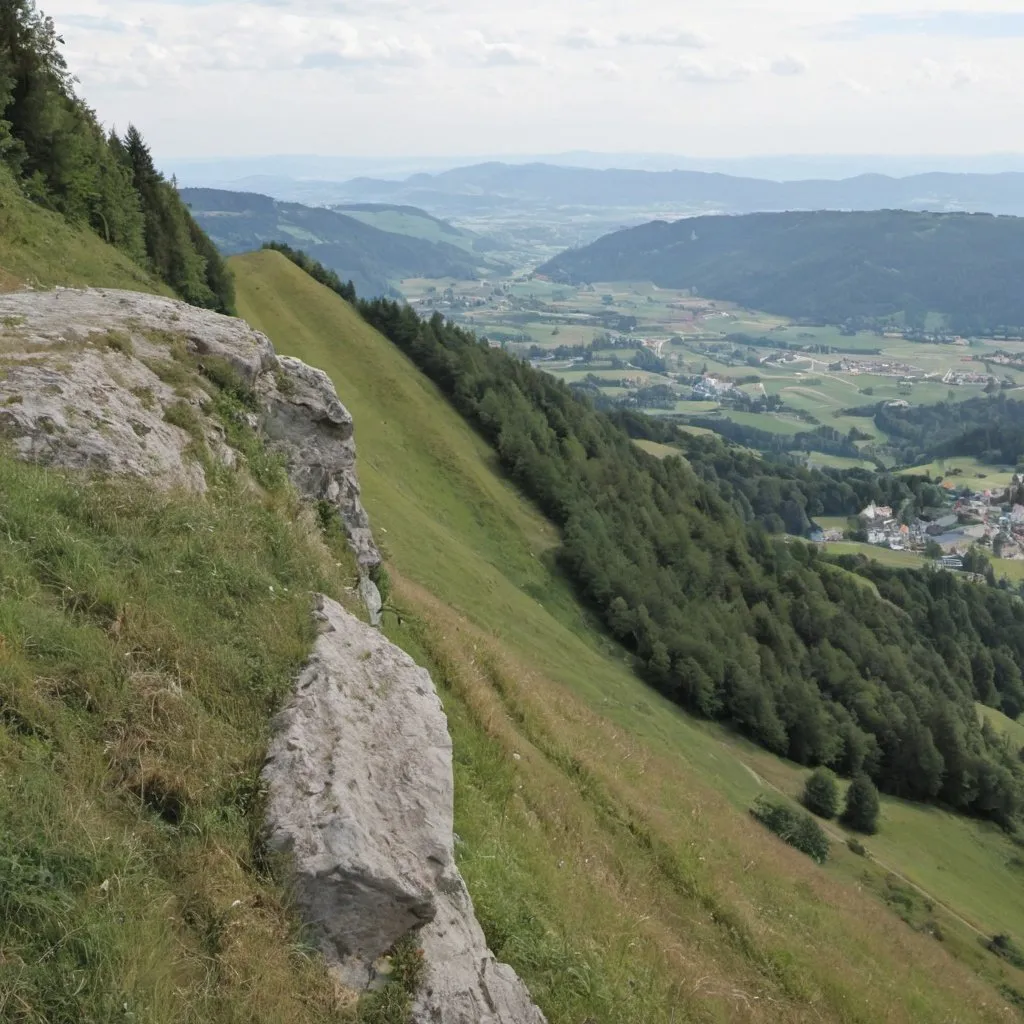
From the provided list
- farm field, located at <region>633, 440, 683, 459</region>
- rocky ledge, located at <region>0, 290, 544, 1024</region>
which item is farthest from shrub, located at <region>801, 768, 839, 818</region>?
farm field, located at <region>633, 440, 683, 459</region>

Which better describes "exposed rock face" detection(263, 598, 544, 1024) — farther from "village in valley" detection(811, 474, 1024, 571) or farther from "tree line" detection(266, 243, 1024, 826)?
"village in valley" detection(811, 474, 1024, 571)

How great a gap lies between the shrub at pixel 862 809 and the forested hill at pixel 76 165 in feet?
167

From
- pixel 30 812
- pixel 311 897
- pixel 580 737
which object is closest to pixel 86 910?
pixel 30 812

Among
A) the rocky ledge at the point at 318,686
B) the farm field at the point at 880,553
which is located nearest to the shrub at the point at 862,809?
the rocky ledge at the point at 318,686

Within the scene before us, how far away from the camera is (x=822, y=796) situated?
44.5 meters

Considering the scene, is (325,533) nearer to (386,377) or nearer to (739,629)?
(386,377)

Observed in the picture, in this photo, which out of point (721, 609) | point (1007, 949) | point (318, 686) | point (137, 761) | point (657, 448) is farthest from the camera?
point (657, 448)

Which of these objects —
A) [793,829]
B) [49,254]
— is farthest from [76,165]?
[793,829]

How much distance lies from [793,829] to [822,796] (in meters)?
15.2

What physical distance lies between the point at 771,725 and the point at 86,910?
56755mm

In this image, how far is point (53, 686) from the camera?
7.30 metres

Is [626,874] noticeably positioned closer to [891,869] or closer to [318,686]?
[318,686]

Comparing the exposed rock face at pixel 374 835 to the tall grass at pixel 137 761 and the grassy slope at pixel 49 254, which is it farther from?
the grassy slope at pixel 49 254

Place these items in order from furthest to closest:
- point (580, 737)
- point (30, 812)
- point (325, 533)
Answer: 1. point (580, 737)
2. point (325, 533)
3. point (30, 812)
